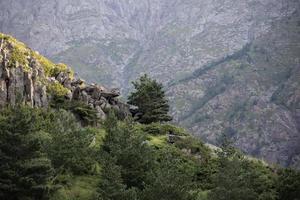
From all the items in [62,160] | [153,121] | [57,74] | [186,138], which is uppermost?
[57,74]

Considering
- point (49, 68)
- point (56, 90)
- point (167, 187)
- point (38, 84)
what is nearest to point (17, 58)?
point (38, 84)

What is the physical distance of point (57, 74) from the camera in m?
64.3

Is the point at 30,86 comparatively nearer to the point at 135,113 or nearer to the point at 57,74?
the point at 57,74

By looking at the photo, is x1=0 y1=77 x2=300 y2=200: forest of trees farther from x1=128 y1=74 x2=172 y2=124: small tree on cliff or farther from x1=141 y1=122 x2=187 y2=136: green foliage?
x1=128 y1=74 x2=172 y2=124: small tree on cliff

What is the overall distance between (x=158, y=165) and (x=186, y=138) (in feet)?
68.6

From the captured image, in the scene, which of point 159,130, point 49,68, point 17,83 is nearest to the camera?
point 17,83

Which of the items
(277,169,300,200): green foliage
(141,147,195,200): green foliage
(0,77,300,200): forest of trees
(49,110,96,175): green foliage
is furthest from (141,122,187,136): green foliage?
(141,147,195,200): green foliage

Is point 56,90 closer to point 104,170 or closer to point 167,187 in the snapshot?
point 104,170

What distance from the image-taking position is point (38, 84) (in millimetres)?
54938

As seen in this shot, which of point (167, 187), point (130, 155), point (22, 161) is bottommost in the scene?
point (167, 187)

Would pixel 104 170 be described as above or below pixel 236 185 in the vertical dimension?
above

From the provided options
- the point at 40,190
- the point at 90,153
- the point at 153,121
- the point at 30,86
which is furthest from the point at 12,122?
the point at 153,121

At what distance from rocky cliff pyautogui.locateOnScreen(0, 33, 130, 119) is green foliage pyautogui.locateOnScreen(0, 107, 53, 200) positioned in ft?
33.6

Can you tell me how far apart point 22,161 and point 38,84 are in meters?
23.9
